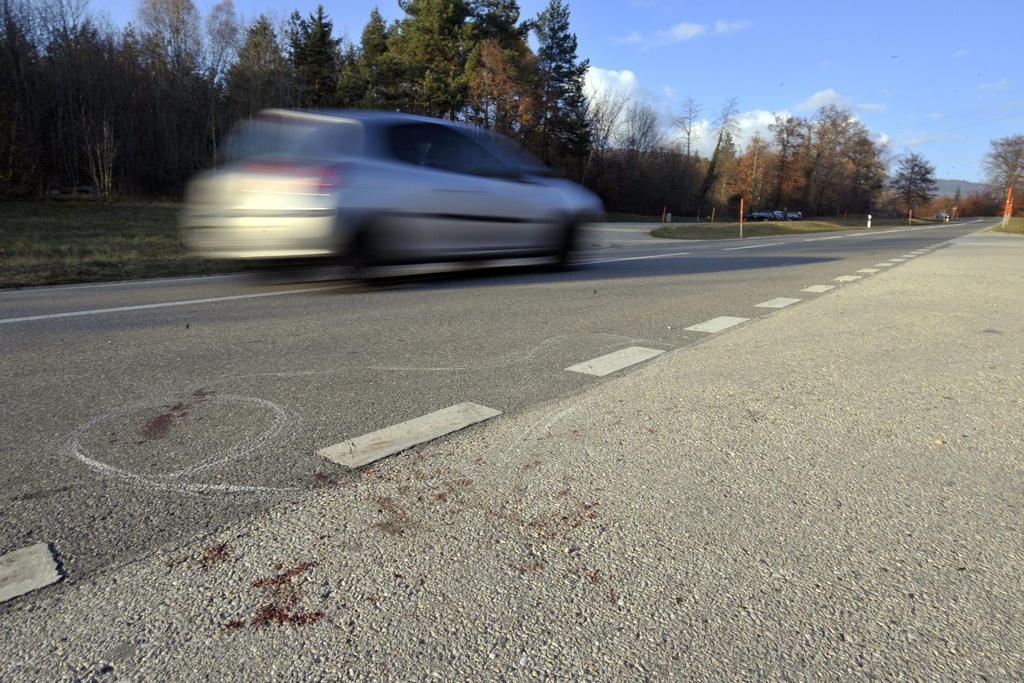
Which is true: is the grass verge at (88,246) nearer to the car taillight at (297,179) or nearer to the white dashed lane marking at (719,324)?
the car taillight at (297,179)

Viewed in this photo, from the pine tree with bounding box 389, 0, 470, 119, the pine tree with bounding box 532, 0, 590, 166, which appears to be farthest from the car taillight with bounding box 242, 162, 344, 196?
the pine tree with bounding box 532, 0, 590, 166

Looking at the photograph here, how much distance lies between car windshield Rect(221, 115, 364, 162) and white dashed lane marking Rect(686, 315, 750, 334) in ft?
11.4

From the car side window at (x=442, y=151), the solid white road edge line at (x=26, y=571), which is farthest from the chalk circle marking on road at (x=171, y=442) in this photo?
the car side window at (x=442, y=151)

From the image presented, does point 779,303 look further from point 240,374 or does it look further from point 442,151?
point 240,374

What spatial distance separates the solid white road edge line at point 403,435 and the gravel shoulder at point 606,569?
0.32 ft

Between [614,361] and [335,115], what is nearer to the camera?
[614,361]

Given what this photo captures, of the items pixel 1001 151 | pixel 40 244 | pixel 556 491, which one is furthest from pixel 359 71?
pixel 1001 151

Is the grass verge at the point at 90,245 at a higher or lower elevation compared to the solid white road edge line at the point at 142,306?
higher

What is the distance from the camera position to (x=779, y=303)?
→ 6.25 meters

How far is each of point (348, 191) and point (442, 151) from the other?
1.26 metres

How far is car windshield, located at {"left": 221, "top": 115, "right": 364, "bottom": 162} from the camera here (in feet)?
19.3

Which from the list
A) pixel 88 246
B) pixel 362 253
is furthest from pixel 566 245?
pixel 88 246

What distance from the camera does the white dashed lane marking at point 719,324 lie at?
15.9 feet

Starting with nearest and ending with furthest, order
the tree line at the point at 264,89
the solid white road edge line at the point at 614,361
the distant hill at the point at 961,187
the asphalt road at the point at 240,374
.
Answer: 1. the asphalt road at the point at 240,374
2. the solid white road edge line at the point at 614,361
3. the tree line at the point at 264,89
4. the distant hill at the point at 961,187
